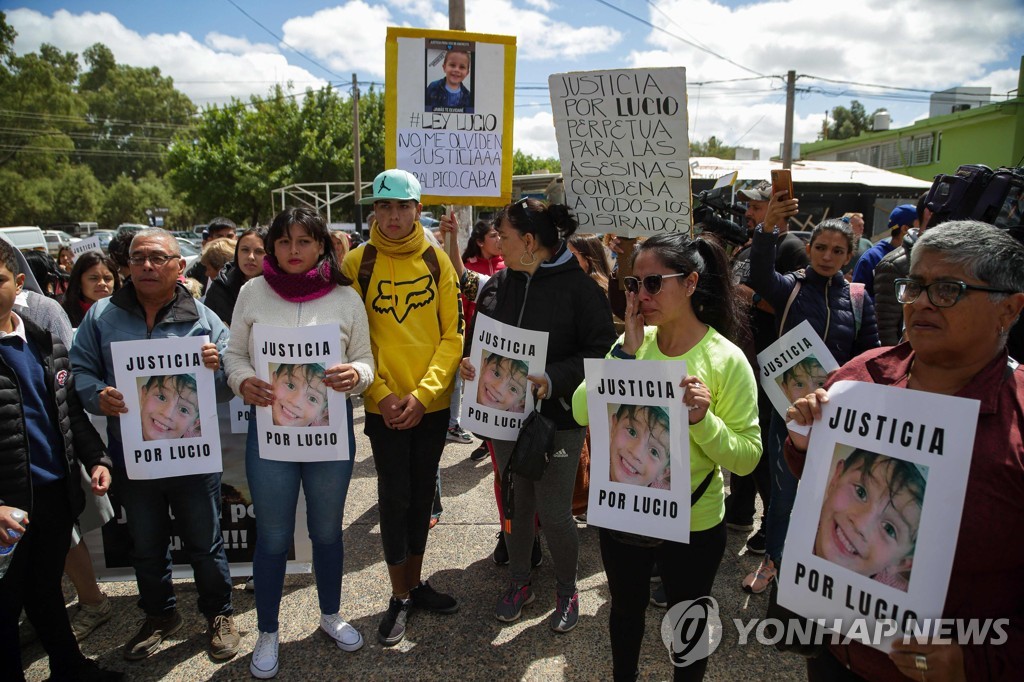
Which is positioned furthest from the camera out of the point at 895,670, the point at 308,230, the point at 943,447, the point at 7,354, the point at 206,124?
the point at 206,124

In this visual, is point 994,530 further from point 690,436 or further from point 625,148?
point 625,148

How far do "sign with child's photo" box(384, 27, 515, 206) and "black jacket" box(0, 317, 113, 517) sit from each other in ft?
6.98

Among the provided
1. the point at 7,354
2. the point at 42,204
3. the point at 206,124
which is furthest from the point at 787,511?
the point at 42,204

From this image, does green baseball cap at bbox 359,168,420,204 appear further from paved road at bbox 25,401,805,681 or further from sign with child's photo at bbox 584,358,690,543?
paved road at bbox 25,401,805,681

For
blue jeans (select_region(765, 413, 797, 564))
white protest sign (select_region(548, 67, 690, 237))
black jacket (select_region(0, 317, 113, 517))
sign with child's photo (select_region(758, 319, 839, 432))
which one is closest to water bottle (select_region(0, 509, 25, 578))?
black jacket (select_region(0, 317, 113, 517))

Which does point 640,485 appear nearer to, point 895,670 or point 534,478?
point 534,478

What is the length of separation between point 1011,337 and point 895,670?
1.37 meters

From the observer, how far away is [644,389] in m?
2.22

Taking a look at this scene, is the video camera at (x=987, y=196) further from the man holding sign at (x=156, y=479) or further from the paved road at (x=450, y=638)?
the man holding sign at (x=156, y=479)

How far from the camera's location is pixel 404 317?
10.2ft

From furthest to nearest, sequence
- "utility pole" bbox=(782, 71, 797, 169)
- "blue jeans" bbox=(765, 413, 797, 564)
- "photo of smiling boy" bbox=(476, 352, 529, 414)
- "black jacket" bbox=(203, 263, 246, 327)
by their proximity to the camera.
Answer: "utility pole" bbox=(782, 71, 797, 169), "black jacket" bbox=(203, 263, 246, 327), "blue jeans" bbox=(765, 413, 797, 564), "photo of smiling boy" bbox=(476, 352, 529, 414)

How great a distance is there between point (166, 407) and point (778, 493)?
125 inches

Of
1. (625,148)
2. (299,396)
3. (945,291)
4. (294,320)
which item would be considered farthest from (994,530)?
(625,148)

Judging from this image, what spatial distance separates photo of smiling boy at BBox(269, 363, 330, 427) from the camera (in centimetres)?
281
